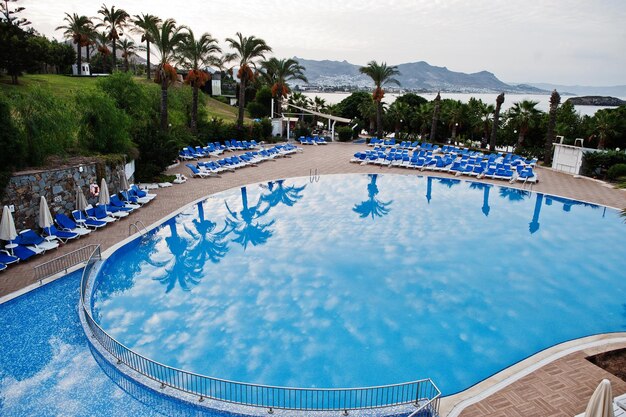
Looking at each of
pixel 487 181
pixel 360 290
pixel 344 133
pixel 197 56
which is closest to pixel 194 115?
pixel 197 56

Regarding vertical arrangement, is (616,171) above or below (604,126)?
below

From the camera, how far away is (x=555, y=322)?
1101 centimetres

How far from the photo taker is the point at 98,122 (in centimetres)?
1861

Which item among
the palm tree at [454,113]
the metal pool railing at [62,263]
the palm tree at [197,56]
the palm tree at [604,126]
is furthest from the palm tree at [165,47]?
the palm tree at [604,126]

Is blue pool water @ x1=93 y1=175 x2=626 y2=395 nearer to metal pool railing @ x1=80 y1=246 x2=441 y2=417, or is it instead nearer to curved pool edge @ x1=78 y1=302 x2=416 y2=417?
metal pool railing @ x1=80 y1=246 x2=441 y2=417

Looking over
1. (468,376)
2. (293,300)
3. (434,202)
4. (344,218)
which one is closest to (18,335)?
(293,300)

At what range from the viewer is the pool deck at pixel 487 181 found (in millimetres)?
7453

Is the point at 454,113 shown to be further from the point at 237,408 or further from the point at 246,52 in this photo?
the point at 237,408

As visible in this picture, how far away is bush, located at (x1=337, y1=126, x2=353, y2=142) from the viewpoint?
41625 millimetres

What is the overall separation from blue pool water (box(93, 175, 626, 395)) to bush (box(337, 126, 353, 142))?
71.7ft

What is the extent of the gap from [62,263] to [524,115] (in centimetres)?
3491

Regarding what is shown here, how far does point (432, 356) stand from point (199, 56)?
28661mm

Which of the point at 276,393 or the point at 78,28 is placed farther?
the point at 78,28

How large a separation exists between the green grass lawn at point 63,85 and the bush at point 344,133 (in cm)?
1190
